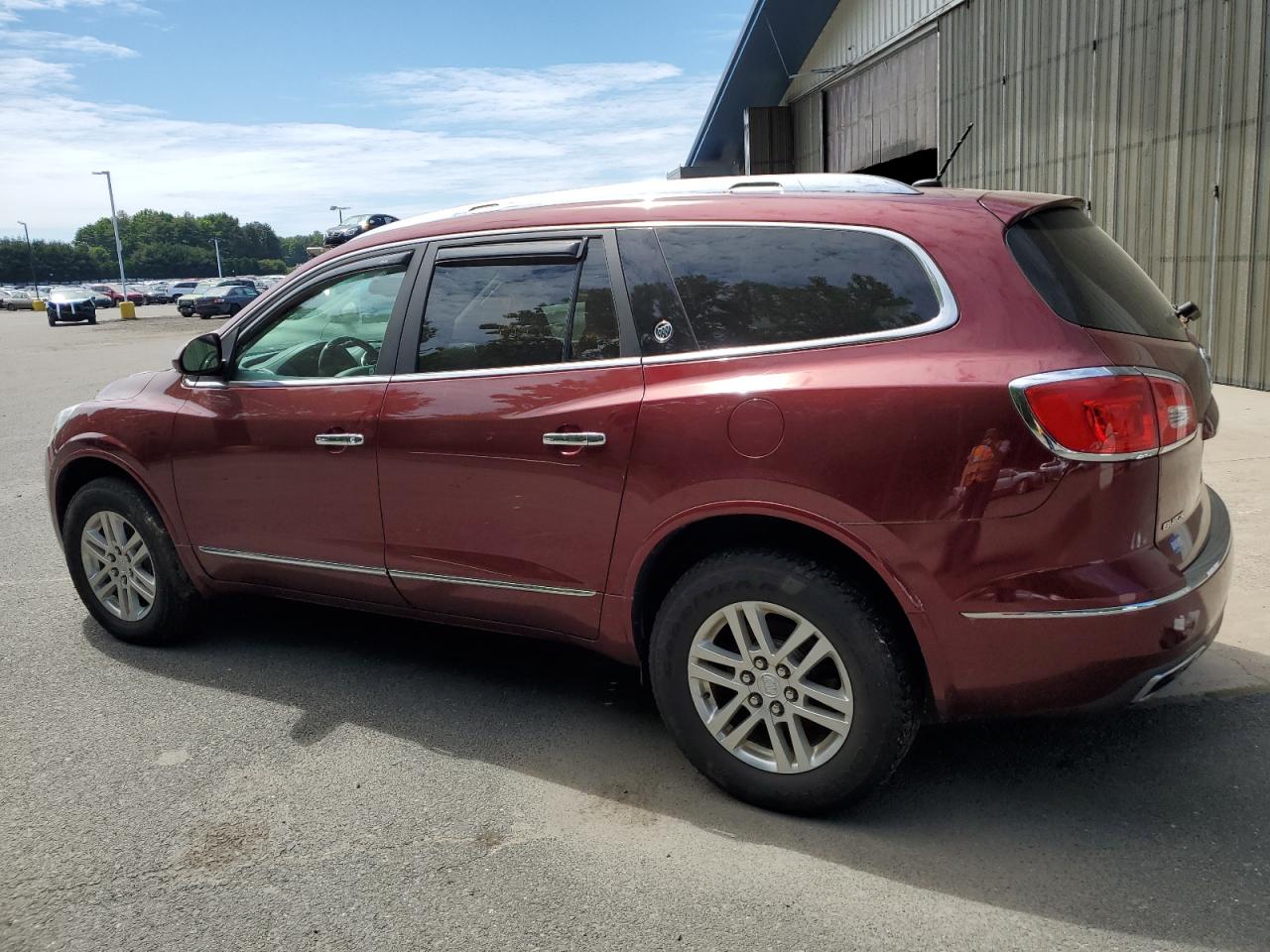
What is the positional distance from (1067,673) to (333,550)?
263 centimetres

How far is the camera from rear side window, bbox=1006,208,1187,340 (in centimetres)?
295

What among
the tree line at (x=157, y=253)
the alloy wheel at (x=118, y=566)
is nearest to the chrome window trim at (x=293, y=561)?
the alloy wheel at (x=118, y=566)

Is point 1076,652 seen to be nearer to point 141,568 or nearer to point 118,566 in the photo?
point 141,568

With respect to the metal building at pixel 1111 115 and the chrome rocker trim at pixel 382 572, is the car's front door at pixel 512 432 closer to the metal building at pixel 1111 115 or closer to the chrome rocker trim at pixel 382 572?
the chrome rocker trim at pixel 382 572

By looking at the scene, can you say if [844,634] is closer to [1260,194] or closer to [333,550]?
[333,550]

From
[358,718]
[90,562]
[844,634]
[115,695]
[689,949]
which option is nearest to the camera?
[689,949]

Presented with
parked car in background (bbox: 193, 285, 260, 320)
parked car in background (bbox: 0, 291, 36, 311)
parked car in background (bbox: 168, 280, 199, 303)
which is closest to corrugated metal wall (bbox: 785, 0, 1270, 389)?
parked car in background (bbox: 193, 285, 260, 320)

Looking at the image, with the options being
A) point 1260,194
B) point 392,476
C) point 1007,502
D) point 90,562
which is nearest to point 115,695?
point 90,562

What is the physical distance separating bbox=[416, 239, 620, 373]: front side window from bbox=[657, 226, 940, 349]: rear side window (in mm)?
291

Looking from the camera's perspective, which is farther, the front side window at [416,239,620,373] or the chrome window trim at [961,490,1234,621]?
the front side window at [416,239,620,373]

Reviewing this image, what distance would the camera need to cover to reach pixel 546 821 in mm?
3242

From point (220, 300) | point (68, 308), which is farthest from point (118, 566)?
point (68, 308)

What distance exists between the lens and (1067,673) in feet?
9.27

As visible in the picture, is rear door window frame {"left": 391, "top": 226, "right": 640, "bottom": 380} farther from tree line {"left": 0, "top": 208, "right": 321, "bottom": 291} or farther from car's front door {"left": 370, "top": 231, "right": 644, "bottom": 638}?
tree line {"left": 0, "top": 208, "right": 321, "bottom": 291}
